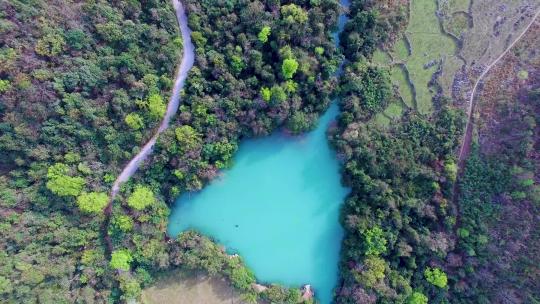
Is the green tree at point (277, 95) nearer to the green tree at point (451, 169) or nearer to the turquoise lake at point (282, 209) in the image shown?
the turquoise lake at point (282, 209)

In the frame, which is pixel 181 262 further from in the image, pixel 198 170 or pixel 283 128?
pixel 283 128

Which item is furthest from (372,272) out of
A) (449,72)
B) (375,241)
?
(449,72)

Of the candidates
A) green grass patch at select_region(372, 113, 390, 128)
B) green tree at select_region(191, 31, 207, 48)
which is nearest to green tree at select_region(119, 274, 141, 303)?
green tree at select_region(191, 31, 207, 48)

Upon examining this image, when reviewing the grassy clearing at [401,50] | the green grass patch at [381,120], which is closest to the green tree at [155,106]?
the green grass patch at [381,120]

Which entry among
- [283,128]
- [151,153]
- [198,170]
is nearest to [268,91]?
[283,128]

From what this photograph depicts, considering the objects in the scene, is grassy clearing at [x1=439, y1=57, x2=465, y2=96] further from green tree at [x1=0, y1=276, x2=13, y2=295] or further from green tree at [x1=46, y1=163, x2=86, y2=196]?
green tree at [x1=0, y1=276, x2=13, y2=295]

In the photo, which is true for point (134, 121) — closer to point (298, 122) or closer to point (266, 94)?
point (266, 94)
